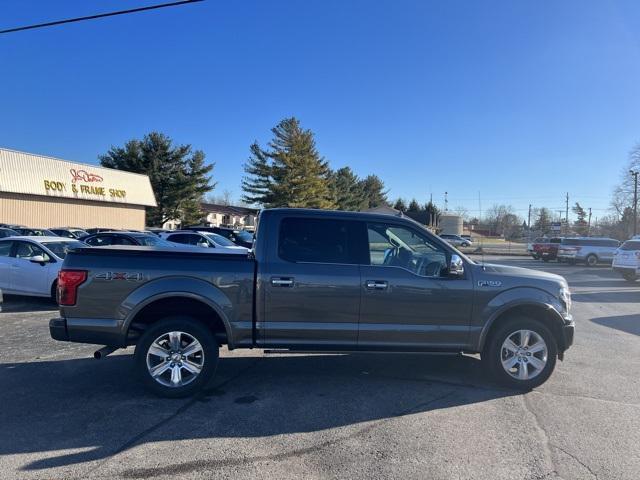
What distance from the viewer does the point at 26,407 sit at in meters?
4.73

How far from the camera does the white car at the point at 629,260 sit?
1953 cm

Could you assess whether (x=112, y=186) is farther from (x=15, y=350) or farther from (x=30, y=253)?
(x=15, y=350)

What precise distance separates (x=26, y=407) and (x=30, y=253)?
688cm

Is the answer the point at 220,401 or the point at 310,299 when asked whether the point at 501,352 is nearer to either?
the point at 310,299

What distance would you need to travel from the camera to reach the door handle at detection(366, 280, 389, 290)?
5.17 m

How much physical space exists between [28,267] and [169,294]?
23.3 feet

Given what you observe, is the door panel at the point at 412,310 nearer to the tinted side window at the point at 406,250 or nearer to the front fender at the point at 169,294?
the tinted side window at the point at 406,250

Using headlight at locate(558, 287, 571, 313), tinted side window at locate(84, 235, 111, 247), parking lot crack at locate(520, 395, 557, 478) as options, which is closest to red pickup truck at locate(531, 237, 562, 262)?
tinted side window at locate(84, 235, 111, 247)

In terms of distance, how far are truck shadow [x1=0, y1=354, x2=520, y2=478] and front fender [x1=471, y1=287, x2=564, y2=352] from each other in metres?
0.67

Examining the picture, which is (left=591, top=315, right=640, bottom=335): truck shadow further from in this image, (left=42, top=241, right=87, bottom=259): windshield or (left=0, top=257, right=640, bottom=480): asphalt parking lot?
(left=42, top=241, right=87, bottom=259): windshield

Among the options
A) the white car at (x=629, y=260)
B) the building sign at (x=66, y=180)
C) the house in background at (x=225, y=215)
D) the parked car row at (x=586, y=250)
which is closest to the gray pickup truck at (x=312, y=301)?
the white car at (x=629, y=260)

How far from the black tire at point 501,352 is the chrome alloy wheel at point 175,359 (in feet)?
10.5

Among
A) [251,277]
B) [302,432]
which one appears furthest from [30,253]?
[302,432]

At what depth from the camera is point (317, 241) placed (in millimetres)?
5348
